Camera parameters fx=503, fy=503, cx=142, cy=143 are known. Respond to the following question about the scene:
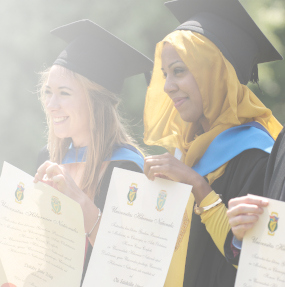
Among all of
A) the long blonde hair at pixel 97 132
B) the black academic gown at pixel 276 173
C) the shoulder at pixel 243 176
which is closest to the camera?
the black academic gown at pixel 276 173

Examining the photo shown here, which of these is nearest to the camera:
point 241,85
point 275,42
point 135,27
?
point 241,85

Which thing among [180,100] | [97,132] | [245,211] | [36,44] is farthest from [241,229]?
[36,44]

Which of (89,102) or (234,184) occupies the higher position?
(89,102)

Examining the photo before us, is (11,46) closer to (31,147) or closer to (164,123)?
(31,147)

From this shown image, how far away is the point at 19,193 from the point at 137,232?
0.57 metres

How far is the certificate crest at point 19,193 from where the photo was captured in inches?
77.1

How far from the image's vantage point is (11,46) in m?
3.85

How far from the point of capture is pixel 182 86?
1.95 m

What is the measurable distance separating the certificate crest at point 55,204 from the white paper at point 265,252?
0.75m

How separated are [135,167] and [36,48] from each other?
1.75 metres

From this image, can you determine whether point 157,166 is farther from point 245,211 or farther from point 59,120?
point 59,120

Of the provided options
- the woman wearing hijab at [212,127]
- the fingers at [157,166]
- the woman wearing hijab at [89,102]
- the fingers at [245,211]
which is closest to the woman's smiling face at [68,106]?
the woman wearing hijab at [89,102]

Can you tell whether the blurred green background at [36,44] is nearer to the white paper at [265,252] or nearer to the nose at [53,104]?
the nose at [53,104]

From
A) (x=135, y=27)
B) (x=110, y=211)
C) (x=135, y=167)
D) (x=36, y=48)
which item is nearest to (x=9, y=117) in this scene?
(x=36, y=48)
